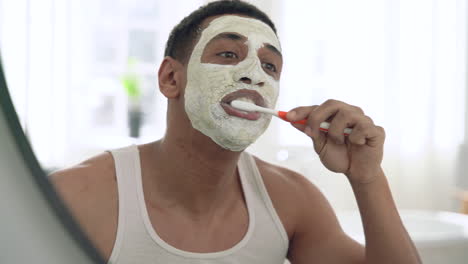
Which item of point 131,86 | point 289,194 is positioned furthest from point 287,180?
point 131,86

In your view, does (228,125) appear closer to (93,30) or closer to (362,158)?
(362,158)

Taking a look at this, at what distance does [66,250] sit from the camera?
Result: 12 cm

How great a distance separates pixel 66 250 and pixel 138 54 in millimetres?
1094

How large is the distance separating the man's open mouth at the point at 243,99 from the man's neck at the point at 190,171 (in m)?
0.06

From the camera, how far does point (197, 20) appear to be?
425 mm

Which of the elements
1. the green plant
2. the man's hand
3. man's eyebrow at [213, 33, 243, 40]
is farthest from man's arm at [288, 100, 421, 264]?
the green plant

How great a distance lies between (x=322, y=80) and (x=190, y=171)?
24.0 inches

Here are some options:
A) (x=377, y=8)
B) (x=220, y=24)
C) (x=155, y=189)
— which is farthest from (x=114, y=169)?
(x=377, y=8)

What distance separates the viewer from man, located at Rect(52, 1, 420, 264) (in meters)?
0.37

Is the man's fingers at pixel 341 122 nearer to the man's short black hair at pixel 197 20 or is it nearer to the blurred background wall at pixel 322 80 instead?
the man's short black hair at pixel 197 20

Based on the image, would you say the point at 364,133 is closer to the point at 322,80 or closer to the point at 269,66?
the point at 269,66

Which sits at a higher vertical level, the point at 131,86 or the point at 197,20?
the point at 197,20

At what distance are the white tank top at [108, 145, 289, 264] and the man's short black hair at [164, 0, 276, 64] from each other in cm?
11

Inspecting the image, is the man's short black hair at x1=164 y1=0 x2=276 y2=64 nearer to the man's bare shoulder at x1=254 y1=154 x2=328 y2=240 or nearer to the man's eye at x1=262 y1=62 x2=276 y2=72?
the man's eye at x1=262 y1=62 x2=276 y2=72
